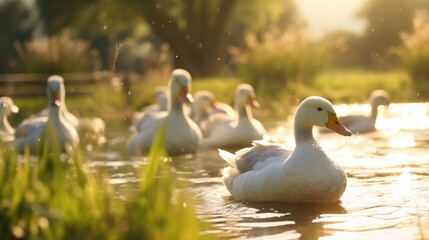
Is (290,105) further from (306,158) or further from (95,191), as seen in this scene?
(95,191)

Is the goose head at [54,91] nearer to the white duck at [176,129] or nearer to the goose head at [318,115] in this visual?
the white duck at [176,129]

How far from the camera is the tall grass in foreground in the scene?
486cm

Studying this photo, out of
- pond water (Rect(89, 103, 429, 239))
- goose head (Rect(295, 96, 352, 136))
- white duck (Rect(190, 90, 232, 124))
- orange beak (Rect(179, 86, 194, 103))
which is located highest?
orange beak (Rect(179, 86, 194, 103))

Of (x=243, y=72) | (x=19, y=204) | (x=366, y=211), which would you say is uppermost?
(x=243, y=72)

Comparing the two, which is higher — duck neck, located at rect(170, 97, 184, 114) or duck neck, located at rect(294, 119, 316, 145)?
duck neck, located at rect(170, 97, 184, 114)

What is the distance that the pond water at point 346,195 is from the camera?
7.08 meters

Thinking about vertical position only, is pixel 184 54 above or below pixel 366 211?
above

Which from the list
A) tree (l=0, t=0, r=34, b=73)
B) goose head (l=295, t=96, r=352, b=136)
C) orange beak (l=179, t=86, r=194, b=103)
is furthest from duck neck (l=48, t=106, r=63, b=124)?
tree (l=0, t=0, r=34, b=73)

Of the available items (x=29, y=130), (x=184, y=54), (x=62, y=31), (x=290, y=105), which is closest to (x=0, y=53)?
(x=62, y=31)

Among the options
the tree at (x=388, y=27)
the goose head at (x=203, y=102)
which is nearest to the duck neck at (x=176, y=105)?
the goose head at (x=203, y=102)

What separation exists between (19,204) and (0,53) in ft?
150

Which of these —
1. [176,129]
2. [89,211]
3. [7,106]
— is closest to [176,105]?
[176,129]

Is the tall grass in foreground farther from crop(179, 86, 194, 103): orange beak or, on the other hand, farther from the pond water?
crop(179, 86, 194, 103): orange beak

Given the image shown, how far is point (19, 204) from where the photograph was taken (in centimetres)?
527
